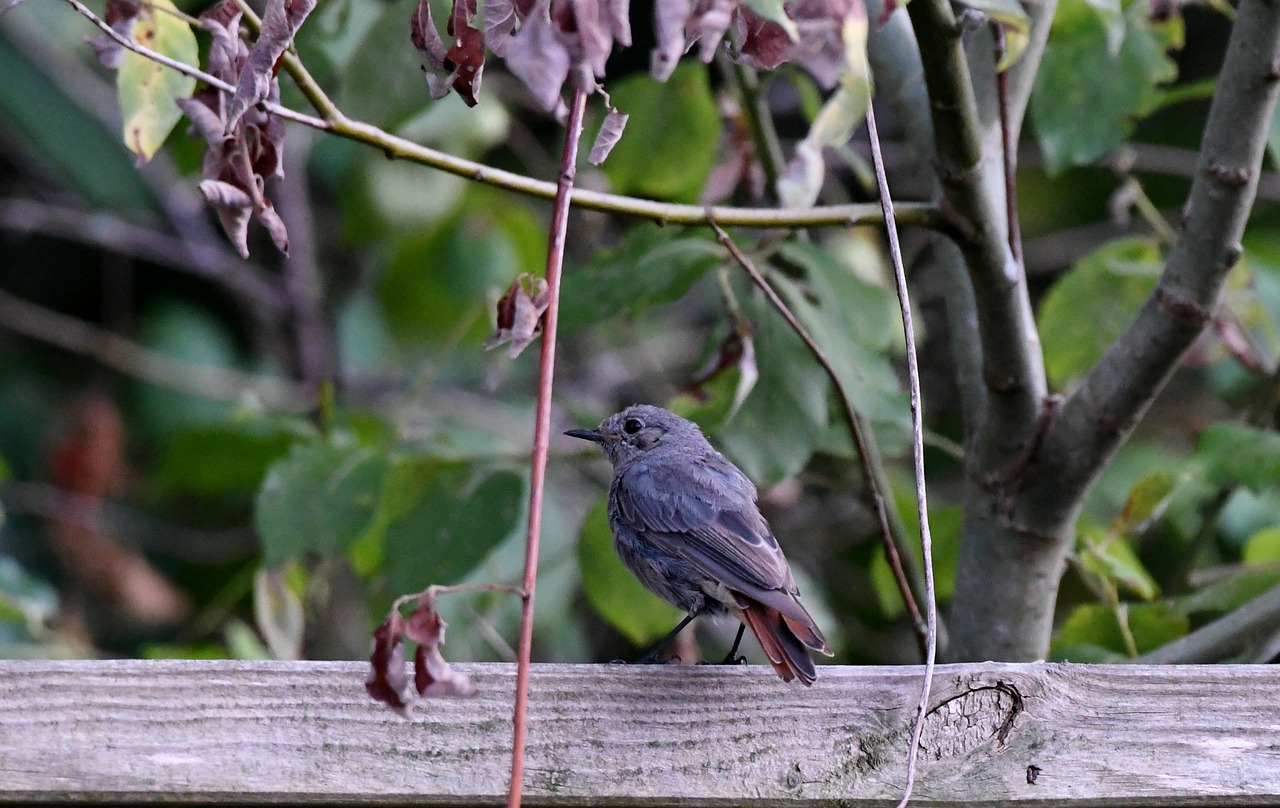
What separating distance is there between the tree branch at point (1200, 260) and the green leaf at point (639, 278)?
75 centimetres

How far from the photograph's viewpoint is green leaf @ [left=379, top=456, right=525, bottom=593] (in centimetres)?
284

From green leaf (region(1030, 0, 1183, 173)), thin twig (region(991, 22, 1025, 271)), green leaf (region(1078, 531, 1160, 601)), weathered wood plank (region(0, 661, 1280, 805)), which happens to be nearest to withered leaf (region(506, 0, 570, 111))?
weathered wood plank (region(0, 661, 1280, 805))

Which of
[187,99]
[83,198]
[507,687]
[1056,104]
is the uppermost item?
[83,198]

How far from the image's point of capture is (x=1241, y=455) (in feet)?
9.36

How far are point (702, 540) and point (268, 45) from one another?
1222mm

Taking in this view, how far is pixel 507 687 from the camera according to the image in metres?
1.91

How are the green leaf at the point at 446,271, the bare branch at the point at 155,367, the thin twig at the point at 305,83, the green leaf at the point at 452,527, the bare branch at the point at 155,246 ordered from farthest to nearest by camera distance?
the green leaf at the point at 446,271, the bare branch at the point at 155,246, the bare branch at the point at 155,367, the green leaf at the point at 452,527, the thin twig at the point at 305,83

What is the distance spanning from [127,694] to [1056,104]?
86.1 inches

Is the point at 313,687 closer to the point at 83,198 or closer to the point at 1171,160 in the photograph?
the point at 1171,160

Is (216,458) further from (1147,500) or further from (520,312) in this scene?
(520,312)

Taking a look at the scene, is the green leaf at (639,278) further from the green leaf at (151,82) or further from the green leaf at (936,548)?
the green leaf at (151,82)

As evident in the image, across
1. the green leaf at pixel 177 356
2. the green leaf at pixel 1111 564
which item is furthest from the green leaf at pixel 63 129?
the green leaf at pixel 1111 564

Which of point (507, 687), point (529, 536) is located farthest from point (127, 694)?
point (529, 536)

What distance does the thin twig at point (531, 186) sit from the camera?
180cm
